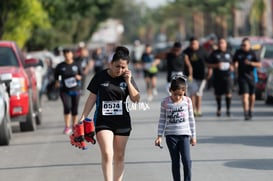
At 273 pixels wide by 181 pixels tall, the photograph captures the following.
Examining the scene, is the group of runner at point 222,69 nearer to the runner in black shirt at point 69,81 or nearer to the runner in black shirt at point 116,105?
the runner in black shirt at point 69,81

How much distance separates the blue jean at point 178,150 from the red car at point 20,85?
924 centimetres

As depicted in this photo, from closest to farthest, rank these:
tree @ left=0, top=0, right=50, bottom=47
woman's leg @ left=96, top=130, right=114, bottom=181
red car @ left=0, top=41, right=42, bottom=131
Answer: woman's leg @ left=96, top=130, right=114, bottom=181 < red car @ left=0, top=41, right=42, bottom=131 < tree @ left=0, top=0, right=50, bottom=47

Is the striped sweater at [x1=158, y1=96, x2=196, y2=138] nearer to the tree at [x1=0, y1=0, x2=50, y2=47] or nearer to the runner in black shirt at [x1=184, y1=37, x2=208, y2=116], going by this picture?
the runner in black shirt at [x1=184, y1=37, x2=208, y2=116]

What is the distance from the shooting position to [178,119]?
10844mm

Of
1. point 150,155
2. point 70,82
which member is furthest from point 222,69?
point 150,155

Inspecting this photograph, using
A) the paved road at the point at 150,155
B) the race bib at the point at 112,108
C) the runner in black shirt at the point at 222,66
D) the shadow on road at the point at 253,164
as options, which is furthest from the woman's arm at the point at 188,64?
the race bib at the point at 112,108

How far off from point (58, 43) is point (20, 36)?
19.4m

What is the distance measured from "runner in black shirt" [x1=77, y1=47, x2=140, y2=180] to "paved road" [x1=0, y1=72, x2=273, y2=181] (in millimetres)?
266

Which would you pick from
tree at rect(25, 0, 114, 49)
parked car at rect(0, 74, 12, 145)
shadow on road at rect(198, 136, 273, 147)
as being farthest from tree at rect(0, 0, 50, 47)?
shadow on road at rect(198, 136, 273, 147)

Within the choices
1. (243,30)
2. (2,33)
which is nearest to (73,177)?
(2,33)

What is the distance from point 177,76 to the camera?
1088 cm

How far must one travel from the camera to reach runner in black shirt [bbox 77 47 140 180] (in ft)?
34.5

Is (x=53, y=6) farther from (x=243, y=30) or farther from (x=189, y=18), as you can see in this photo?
(x=189, y=18)

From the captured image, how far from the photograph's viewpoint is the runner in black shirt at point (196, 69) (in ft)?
74.6
